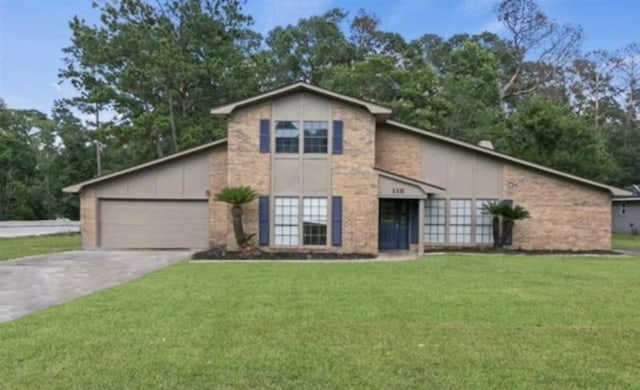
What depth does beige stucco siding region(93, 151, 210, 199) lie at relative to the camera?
17828 millimetres

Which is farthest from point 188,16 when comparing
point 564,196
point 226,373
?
point 226,373

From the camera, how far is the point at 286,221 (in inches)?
650

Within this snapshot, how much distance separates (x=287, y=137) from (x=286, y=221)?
2742mm

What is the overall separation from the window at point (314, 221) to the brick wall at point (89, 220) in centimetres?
755

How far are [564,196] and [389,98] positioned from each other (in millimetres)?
14938

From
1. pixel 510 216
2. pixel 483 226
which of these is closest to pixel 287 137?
pixel 483 226

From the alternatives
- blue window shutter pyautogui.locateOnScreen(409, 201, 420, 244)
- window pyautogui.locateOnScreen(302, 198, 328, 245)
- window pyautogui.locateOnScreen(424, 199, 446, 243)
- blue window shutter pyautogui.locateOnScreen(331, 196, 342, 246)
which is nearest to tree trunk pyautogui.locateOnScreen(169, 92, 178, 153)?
window pyautogui.locateOnScreen(302, 198, 328, 245)

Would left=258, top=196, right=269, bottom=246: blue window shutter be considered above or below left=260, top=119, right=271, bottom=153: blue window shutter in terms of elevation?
below

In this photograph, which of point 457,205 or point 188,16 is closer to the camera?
point 457,205

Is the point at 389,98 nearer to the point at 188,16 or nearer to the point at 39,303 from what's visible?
the point at 188,16

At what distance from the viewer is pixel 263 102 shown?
16328 mm

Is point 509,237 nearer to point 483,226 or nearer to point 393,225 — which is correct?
point 483,226

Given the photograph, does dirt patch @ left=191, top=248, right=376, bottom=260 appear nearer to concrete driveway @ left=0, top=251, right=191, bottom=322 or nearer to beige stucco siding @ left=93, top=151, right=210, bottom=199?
concrete driveway @ left=0, top=251, right=191, bottom=322

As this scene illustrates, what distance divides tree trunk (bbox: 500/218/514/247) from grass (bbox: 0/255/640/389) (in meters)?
6.92
